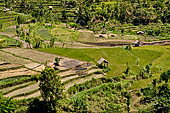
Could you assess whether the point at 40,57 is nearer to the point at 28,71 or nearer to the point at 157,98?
the point at 28,71

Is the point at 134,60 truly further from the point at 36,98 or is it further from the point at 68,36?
the point at 68,36

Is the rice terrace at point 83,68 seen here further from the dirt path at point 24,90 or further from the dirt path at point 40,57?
the dirt path at point 24,90

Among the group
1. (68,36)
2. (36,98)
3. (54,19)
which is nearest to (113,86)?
(36,98)

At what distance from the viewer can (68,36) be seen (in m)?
54.4

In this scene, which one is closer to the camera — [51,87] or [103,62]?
[51,87]

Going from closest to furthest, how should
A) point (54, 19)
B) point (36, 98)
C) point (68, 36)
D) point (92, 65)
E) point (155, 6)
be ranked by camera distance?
1. point (36, 98)
2. point (92, 65)
3. point (68, 36)
4. point (54, 19)
5. point (155, 6)

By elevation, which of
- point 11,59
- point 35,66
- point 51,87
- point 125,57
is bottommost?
point 125,57

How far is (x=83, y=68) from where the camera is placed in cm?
3142

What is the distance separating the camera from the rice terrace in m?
23.2

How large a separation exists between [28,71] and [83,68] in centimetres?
719

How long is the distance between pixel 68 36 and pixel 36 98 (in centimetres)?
3276

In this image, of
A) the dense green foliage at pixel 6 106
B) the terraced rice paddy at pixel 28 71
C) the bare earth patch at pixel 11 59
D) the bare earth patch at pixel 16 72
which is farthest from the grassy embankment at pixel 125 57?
the dense green foliage at pixel 6 106

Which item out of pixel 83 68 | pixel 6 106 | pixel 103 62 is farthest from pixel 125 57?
pixel 6 106

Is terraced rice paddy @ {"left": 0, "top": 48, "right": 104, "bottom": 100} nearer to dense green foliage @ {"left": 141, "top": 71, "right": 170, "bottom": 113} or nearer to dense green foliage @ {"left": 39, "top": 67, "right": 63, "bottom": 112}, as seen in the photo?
dense green foliage @ {"left": 39, "top": 67, "right": 63, "bottom": 112}
